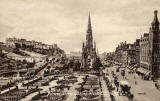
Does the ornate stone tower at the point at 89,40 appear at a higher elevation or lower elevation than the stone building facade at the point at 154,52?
higher

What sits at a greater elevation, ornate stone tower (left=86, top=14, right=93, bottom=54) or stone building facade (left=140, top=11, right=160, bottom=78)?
ornate stone tower (left=86, top=14, right=93, bottom=54)

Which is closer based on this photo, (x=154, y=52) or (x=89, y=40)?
(x=154, y=52)

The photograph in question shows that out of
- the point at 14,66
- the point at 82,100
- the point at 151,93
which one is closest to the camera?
the point at 82,100

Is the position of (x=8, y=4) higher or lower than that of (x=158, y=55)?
higher

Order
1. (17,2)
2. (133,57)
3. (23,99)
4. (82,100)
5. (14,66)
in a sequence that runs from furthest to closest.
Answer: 1. (133,57)
2. (14,66)
3. (23,99)
4. (82,100)
5. (17,2)

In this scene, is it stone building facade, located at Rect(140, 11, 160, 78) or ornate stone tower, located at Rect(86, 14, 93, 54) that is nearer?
stone building facade, located at Rect(140, 11, 160, 78)

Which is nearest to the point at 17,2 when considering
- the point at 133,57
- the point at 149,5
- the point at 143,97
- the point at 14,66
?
the point at 149,5

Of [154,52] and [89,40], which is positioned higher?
[89,40]

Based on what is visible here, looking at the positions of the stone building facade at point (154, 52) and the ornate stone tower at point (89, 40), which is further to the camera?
the ornate stone tower at point (89, 40)

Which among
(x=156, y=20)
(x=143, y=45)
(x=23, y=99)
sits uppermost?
(x=156, y=20)

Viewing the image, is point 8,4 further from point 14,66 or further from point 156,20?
point 14,66

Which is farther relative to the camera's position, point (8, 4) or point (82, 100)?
point (82, 100)
